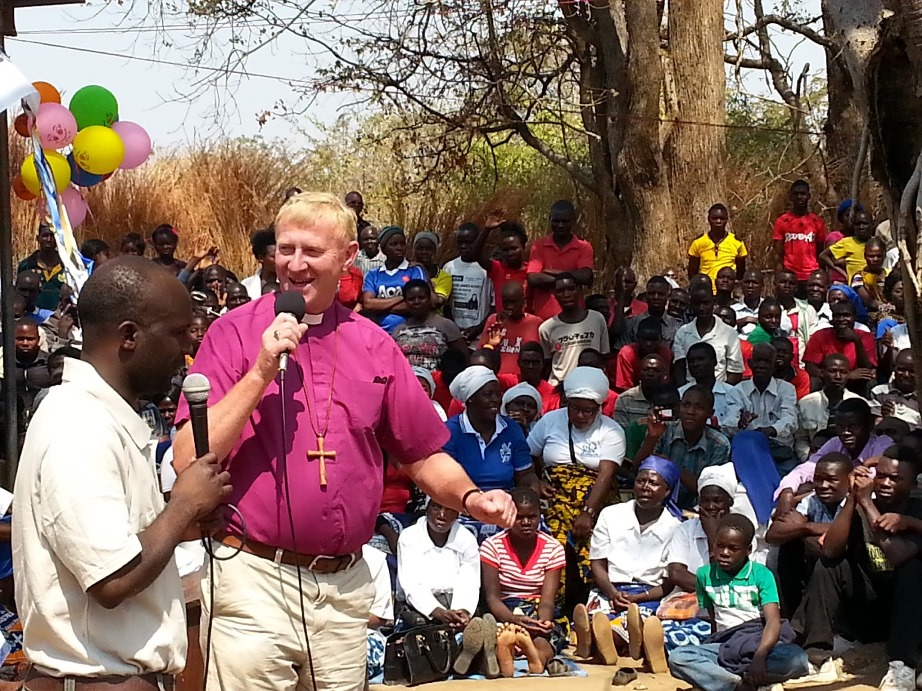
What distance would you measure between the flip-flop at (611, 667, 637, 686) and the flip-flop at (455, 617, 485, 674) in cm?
73

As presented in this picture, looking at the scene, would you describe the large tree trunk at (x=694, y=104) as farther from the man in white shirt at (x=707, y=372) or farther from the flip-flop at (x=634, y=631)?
the flip-flop at (x=634, y=631)

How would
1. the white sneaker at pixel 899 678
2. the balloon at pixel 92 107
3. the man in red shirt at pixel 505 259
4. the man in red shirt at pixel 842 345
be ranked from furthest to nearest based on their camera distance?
1. the man in red shirt at pixel 505 259
2. the man in red shirt at pixel 842 345
3. the balloon at pixel 92 107
4. the white sneaker at pixel 899 678

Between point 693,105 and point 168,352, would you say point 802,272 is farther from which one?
point 168,352

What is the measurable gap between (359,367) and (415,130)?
11.9 m

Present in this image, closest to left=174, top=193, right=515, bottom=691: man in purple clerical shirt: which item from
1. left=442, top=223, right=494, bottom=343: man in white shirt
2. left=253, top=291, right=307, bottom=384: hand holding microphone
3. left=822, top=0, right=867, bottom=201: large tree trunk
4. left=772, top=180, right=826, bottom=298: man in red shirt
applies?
left=253, top=291, right=307, bottom=384: hand holding microphone

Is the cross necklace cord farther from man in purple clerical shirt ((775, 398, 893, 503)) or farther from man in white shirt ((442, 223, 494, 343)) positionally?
man in white shirt ((442, 223, 494, 343))

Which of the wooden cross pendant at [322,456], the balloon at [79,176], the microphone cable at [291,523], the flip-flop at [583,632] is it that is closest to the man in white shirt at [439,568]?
the flip-flop at [583,632]

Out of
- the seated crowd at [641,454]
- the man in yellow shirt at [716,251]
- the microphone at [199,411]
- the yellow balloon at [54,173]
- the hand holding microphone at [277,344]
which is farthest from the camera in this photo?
the man in yellow shirt at [716,251]

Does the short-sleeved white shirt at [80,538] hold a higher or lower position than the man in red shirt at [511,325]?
lower

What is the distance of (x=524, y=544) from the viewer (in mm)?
7500

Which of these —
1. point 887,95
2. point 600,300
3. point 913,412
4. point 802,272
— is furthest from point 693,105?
point 887,95

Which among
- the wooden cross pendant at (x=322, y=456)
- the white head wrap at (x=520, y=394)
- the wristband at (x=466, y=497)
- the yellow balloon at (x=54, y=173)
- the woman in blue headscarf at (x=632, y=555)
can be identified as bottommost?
the woman in blue headscarf at (x=632, y=555)

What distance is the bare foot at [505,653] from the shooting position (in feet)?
23.1

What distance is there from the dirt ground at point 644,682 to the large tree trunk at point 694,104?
6.46 metres
